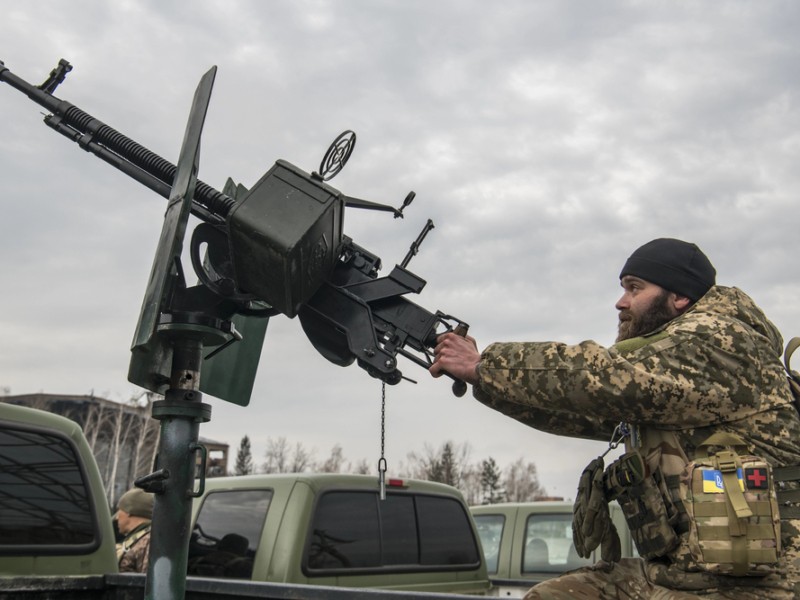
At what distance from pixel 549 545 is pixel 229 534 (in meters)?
3.97

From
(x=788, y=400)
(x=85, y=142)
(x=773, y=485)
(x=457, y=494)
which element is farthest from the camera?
(x=457, y=494)

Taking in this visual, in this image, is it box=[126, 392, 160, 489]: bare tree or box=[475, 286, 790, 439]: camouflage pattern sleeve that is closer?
box=[475, 286, 790, 439]: camouflage pattern sleeve

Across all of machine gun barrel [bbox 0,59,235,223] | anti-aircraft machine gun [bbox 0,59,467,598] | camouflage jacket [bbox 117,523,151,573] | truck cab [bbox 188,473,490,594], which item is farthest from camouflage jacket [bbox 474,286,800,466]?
camouflage jacket [bbox 117,523,151,573]

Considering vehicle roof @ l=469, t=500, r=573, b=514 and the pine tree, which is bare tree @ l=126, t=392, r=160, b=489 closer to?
the pine tree

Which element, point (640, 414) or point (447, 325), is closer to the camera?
point (640, 414)

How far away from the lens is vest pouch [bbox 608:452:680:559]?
2785mm

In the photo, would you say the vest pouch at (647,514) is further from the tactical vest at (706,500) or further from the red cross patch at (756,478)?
the red cross patch at (756,478)

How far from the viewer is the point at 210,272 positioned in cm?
338

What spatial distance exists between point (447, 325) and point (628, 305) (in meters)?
0.73

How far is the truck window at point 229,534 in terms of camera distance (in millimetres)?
4910

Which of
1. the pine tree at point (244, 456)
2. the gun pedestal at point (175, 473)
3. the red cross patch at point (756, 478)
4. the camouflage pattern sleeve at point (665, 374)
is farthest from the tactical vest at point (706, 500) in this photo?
the pine tree at point (244, 456)

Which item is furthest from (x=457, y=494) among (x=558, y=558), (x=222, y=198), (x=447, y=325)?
(x=222, y=198)

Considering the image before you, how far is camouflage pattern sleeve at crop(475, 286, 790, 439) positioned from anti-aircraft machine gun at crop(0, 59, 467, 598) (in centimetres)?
36

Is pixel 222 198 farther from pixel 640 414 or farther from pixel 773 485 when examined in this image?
pixel 773 485
